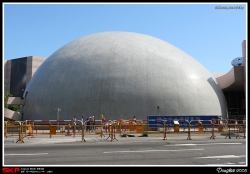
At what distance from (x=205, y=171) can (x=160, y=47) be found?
1243 inches

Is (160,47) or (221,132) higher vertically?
(160,47)

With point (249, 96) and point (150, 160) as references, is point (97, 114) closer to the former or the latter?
point (150, 160)

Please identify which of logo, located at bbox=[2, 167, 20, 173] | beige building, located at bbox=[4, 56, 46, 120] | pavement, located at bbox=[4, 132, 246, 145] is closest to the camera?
logo, located at bbox=[2, 167, 20, 173]

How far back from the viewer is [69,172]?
682 cm

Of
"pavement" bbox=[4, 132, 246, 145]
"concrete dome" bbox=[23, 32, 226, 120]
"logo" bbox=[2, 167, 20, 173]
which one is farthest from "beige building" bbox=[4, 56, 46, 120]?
"logo" bbox=[2, 167, 20, 173]

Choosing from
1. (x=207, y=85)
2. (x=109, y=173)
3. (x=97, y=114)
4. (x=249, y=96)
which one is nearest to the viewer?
(x=109, y=173)

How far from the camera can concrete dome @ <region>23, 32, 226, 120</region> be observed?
106ft

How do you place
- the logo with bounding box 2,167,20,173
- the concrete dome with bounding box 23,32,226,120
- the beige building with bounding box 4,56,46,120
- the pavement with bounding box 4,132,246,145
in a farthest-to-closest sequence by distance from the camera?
the beige building with bounding box 4,56,46,120 < the concrete dome with bounding box 23,32,226,120 < the pavement with bounding box 4,132,246,145 < the logo with bounding box 2,167,20,173

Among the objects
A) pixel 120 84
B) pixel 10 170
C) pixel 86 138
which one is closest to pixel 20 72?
pixel 120 84

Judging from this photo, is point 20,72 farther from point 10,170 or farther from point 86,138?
point 10,170

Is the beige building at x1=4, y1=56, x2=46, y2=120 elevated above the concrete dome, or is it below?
above

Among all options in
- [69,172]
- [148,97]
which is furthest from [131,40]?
[69,172]

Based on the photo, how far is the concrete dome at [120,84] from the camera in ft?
106

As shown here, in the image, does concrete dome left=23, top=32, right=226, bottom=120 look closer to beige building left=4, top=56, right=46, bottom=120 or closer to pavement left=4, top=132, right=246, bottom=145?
pavement left=4, top=132, right=246, bottom=145
